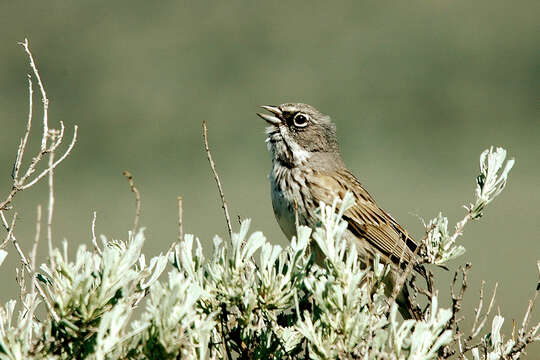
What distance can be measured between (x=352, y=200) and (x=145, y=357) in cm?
78

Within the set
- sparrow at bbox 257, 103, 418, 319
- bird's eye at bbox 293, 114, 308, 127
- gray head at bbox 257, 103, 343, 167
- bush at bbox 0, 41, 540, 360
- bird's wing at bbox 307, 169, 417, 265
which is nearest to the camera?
bush at bbox 0, 41, 540, 360

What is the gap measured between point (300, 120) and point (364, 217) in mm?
856

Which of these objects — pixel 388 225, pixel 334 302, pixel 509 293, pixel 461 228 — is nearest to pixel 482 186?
pixel 461 228

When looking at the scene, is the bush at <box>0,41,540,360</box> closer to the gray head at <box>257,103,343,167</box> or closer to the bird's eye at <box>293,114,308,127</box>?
the gray head at <box>257,103,343,167</box>

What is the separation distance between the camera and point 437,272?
36.7 ft

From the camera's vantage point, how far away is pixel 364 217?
505 centimetres

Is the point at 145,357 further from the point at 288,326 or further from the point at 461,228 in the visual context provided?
the point at 461,228

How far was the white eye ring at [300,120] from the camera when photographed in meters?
5.28

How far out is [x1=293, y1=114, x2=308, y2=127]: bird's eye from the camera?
208 inches

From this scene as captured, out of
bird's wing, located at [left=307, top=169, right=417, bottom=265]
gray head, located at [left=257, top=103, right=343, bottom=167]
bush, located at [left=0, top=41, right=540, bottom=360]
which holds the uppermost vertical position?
gray head, located at [left=257, top=103, right=343, bottom=167]

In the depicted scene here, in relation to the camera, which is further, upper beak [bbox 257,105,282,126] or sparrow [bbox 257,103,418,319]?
upper beak [bbox 257,105,282,126]

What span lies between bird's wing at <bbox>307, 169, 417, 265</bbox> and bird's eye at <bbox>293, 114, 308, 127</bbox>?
0.43m

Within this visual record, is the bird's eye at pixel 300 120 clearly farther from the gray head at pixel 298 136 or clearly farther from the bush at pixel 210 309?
the bush at pixel 210 309

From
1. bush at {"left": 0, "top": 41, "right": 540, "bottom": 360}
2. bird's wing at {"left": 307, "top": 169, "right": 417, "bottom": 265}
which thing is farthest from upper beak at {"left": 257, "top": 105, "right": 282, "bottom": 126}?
bush at {"left": 0, "top": 41, "right": 540, "bottom": 360}
